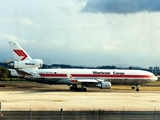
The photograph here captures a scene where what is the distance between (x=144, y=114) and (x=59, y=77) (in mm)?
42662

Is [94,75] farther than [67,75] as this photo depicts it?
Yes

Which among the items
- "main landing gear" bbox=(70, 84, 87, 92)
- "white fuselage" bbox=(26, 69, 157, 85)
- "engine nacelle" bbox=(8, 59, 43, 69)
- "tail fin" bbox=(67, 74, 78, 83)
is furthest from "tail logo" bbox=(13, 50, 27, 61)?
"main landing gear" bbox=(70, 84, 87, 92)

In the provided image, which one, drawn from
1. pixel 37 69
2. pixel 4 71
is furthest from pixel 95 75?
pixel 4 71

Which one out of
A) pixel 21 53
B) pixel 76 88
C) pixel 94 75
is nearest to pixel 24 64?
pixel 21 53

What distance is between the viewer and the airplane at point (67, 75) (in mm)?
68500

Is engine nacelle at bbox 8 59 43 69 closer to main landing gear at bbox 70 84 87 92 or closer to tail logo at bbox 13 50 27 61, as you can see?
tail logo at bbox 13 50 27 61

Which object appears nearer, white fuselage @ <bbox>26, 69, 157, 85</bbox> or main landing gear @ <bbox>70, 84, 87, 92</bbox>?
main landing gear @ <bbox>70, 84, 87, 92</bbox>

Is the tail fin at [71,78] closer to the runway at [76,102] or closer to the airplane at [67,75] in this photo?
the airplane at [67,75]

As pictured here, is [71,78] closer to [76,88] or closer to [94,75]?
[76,88]

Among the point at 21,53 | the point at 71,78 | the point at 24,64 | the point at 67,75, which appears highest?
the point at 21,53

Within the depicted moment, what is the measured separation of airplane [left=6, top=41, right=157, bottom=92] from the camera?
68500mm

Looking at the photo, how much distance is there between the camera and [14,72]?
234ft

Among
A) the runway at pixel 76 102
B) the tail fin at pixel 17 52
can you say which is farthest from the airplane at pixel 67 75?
the runway at pixel 76 102

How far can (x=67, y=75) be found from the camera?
68875 mm
